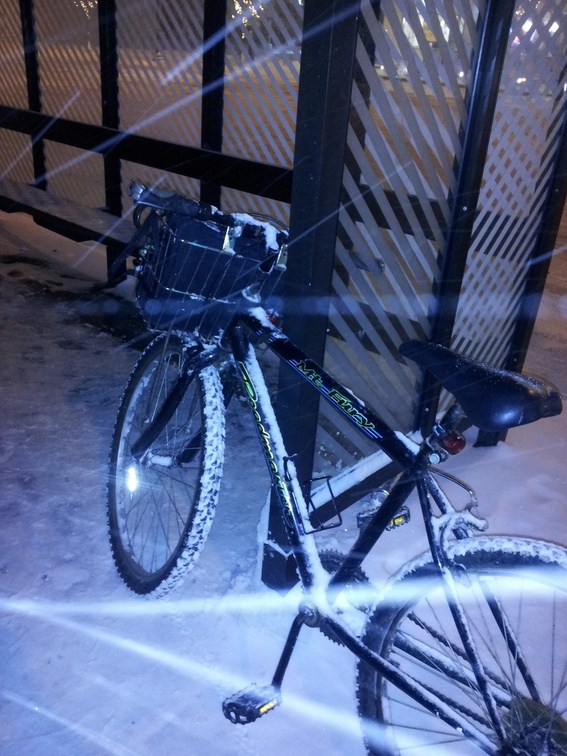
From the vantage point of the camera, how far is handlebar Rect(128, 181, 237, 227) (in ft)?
6.69

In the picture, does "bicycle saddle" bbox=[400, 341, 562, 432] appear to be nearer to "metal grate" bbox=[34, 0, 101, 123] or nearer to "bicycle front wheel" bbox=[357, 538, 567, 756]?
"bicycle front wheel" bbox=[357, 538, 567, 756]

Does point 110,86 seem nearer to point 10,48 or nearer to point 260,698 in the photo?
point 10,48

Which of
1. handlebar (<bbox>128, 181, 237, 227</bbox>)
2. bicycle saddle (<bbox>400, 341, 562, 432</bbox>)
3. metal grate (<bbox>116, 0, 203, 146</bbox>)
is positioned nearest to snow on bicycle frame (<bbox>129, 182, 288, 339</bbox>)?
handlebar (<bbox>128, 181, 237, 227</bbox>)

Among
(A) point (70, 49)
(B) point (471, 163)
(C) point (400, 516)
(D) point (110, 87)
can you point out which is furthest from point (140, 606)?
(A) point (70, 49)

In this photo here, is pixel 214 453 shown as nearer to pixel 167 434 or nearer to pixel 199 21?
pixel 167 434

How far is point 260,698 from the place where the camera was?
1943 millimetres

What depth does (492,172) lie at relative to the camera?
2973 mm

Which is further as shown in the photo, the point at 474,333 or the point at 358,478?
the point at 474,333

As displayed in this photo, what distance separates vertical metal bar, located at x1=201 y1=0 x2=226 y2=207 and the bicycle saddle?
4655mm

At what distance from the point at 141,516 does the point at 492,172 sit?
2.25 meters

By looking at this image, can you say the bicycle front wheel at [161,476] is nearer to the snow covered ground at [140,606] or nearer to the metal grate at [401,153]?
the snow covered ground at [140,606]

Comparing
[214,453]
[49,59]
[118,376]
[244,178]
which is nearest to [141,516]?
[214,453]

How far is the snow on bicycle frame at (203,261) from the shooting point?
6.66ft

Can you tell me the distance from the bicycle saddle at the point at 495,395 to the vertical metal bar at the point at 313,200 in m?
0.67
